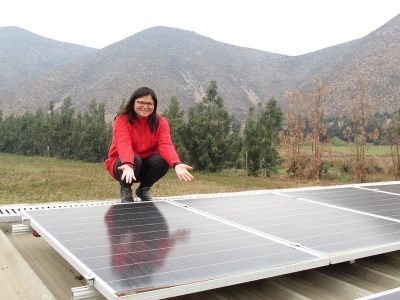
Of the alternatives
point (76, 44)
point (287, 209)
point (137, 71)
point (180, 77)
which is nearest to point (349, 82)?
point (180, 77)

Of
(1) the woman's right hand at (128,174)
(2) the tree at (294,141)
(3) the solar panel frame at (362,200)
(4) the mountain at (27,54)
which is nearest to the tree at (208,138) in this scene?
(2) the tree at (294,141)

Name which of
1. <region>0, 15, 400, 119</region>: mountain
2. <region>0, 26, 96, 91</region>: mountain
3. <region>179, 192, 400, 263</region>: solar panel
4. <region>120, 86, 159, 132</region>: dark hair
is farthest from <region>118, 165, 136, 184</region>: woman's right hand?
<region>0, 26, 96, 91</region>: mountain

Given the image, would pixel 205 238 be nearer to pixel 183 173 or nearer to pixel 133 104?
pixel 183 173

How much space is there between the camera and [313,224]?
360 centimetres

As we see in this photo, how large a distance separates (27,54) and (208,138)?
A: 91.7 metres

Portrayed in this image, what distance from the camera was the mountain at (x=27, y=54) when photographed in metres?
90.2

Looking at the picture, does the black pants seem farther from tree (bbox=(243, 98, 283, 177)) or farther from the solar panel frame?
tree (bbox=(243, 98, 283, 177))

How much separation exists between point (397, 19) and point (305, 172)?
48259mm

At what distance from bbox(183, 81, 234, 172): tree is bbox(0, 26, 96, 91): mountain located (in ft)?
231

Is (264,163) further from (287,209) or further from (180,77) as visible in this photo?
(180,77)

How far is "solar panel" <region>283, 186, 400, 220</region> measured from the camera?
14.2 ft

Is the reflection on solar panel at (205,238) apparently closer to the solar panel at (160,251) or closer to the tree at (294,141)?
the solar panel at (160,251)

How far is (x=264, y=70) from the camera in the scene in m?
77.2

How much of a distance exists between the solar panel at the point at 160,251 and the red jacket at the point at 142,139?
3.79 ft
